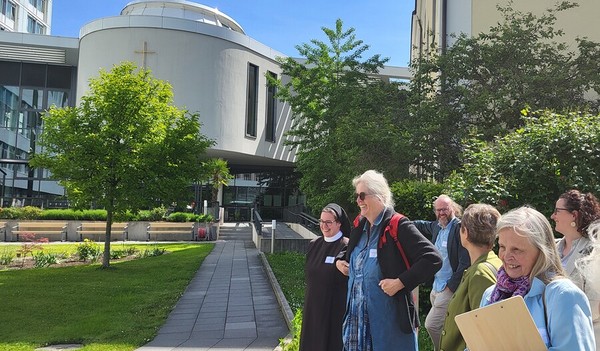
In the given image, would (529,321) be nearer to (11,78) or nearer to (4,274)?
(4,274)

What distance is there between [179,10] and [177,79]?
29.1 feet

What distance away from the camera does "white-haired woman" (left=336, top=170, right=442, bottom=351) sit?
3152 millimetres

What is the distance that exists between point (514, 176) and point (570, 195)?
115 inches

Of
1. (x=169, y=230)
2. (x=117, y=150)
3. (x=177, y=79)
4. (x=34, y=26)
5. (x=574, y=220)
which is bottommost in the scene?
(x=169, y=230)

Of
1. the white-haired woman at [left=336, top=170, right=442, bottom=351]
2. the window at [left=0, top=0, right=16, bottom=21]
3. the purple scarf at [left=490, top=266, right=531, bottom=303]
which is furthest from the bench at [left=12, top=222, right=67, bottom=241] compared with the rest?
the window at [left=0, top=0, right=16, bottom=21]

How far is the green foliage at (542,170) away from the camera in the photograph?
5.98 m

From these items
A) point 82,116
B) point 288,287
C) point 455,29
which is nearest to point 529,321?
point 288,287

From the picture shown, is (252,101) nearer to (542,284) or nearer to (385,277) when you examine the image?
(385,277)

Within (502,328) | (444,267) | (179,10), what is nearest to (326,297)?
(444,267)

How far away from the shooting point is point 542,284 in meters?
2.00

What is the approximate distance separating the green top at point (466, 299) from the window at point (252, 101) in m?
33.1

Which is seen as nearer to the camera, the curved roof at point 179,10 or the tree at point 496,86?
the tree at point 496,86

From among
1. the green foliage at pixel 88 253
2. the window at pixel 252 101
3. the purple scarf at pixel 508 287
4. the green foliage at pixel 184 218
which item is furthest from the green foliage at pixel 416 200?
the window at pixel 252 101

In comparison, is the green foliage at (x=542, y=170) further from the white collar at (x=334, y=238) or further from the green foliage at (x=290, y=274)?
the green foliage at (x=290, y=274)
